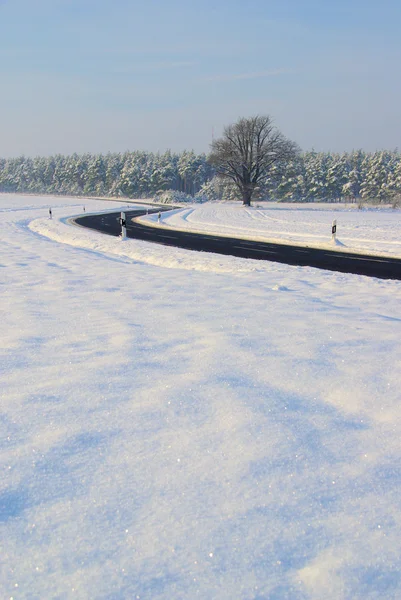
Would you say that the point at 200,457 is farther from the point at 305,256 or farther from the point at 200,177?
the point at 200,177

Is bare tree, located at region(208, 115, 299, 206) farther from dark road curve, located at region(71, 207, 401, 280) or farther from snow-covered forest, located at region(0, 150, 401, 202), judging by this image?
dark road curve, located at region(71, 207, 401, 280)

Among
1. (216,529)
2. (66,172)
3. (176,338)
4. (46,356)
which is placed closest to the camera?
(216,529)

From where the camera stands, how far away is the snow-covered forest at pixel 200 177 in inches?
3462

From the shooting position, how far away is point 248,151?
57.5m

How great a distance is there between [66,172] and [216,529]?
143627mm

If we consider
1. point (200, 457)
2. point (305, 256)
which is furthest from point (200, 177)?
point (200, 457)

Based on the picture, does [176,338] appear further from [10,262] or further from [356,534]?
[10,262]

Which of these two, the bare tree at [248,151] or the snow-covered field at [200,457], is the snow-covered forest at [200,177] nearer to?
the bare tree at [248,151]

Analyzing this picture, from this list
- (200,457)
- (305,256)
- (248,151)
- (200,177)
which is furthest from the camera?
(200,177)

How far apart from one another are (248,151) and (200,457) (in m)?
59.3

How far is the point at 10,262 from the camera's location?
1018cm

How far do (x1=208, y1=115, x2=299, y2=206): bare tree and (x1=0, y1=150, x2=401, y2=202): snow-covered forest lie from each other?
10.8 feet

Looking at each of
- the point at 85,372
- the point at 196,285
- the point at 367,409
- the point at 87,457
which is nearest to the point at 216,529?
the point at 87,457

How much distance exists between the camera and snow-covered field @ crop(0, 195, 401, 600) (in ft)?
5.65
